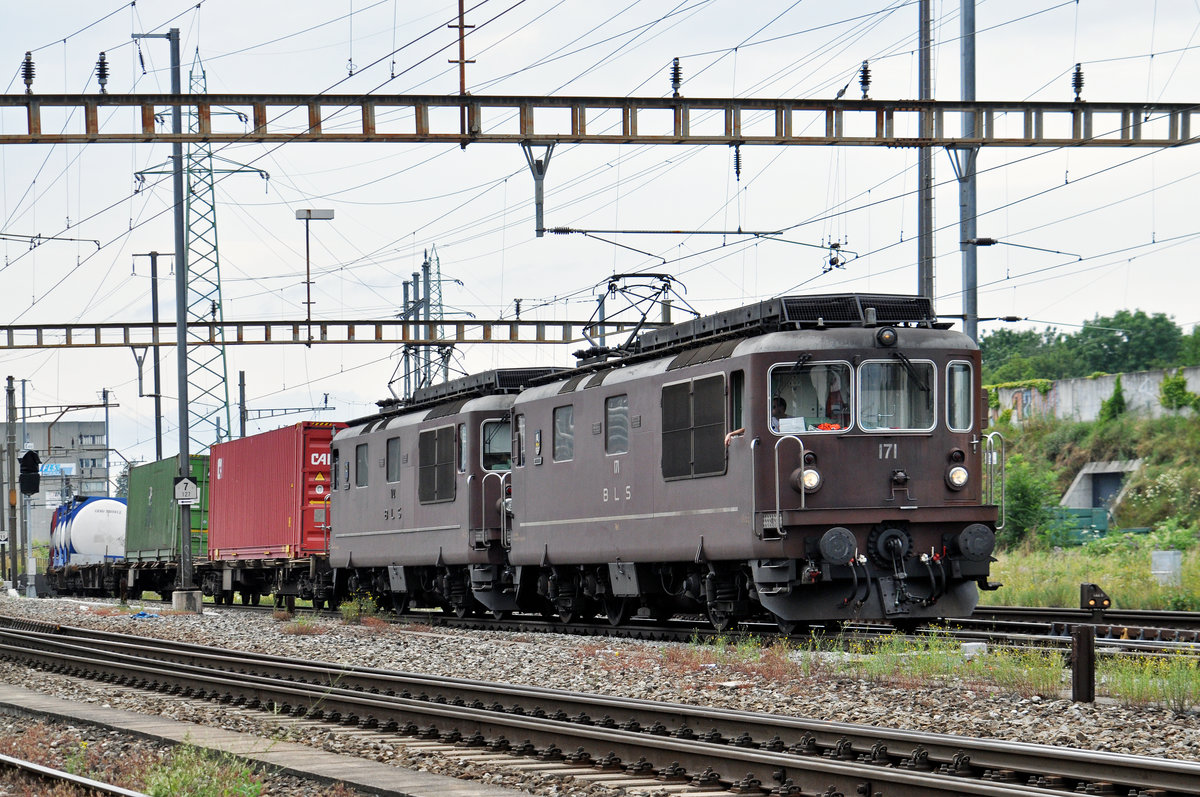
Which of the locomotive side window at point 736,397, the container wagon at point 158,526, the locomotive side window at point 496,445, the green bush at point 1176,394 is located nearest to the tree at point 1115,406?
the green bush at point 1176,394

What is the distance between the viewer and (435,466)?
2314cm

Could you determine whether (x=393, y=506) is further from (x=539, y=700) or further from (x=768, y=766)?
(x=768, y=766)

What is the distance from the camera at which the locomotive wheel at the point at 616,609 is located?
19.4 metres

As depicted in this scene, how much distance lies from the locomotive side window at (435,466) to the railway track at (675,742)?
7874 millimetres

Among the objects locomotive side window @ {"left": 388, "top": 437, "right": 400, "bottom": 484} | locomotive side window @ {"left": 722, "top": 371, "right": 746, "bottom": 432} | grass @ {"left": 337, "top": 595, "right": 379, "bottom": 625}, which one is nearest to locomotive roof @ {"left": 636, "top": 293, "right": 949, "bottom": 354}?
locomotive side window @ {"left": 722, "top": 371, "right": 746, "bottom": 432}

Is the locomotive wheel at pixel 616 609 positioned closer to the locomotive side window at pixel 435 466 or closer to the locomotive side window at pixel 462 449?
the locomotive side window at pixel 462 449

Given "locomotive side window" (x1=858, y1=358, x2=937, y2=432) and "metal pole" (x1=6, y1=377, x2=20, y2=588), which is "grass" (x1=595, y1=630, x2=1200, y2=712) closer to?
"locomotive side window" (x1=858, y1=358, x2=937, y2=432)

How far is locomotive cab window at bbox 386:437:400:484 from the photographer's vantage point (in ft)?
81.5

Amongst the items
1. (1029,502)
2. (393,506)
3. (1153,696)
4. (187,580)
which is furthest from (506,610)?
(1029,502)

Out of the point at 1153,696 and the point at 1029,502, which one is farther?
the point at 1029,502

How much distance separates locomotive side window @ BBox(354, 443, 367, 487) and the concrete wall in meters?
35.6

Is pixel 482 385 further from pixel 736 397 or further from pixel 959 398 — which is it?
pixel 959 398

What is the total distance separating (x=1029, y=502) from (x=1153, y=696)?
25930 millimetres

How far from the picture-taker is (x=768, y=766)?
27.1 feet
